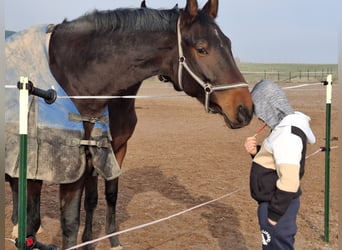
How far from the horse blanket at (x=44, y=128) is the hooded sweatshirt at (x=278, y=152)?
3.31 ft

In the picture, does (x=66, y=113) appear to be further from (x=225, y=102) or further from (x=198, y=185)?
(x=198, y=185)

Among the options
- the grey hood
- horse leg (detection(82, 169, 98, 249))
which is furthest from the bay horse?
horse leg (detection(82, 169, 98, 249))

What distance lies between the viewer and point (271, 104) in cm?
234

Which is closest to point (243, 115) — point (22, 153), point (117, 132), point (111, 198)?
point (22, 153)

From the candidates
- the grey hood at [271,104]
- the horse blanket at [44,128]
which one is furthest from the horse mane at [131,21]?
the grey hood at [271,104]

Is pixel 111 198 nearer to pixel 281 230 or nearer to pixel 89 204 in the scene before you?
pixel 89 204

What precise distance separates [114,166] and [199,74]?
2.70 ft

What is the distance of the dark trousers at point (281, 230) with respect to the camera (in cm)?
233

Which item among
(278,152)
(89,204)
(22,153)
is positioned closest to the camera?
Answer: (22,153)

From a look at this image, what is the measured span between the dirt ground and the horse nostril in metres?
1.78

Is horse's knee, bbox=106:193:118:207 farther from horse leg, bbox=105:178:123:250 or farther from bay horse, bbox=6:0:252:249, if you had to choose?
bay horse, bbox=6:0:252:249

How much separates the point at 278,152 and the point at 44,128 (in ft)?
4.33

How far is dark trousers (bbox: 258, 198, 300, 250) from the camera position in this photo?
7.66ft

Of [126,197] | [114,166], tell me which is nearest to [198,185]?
[126,197]
